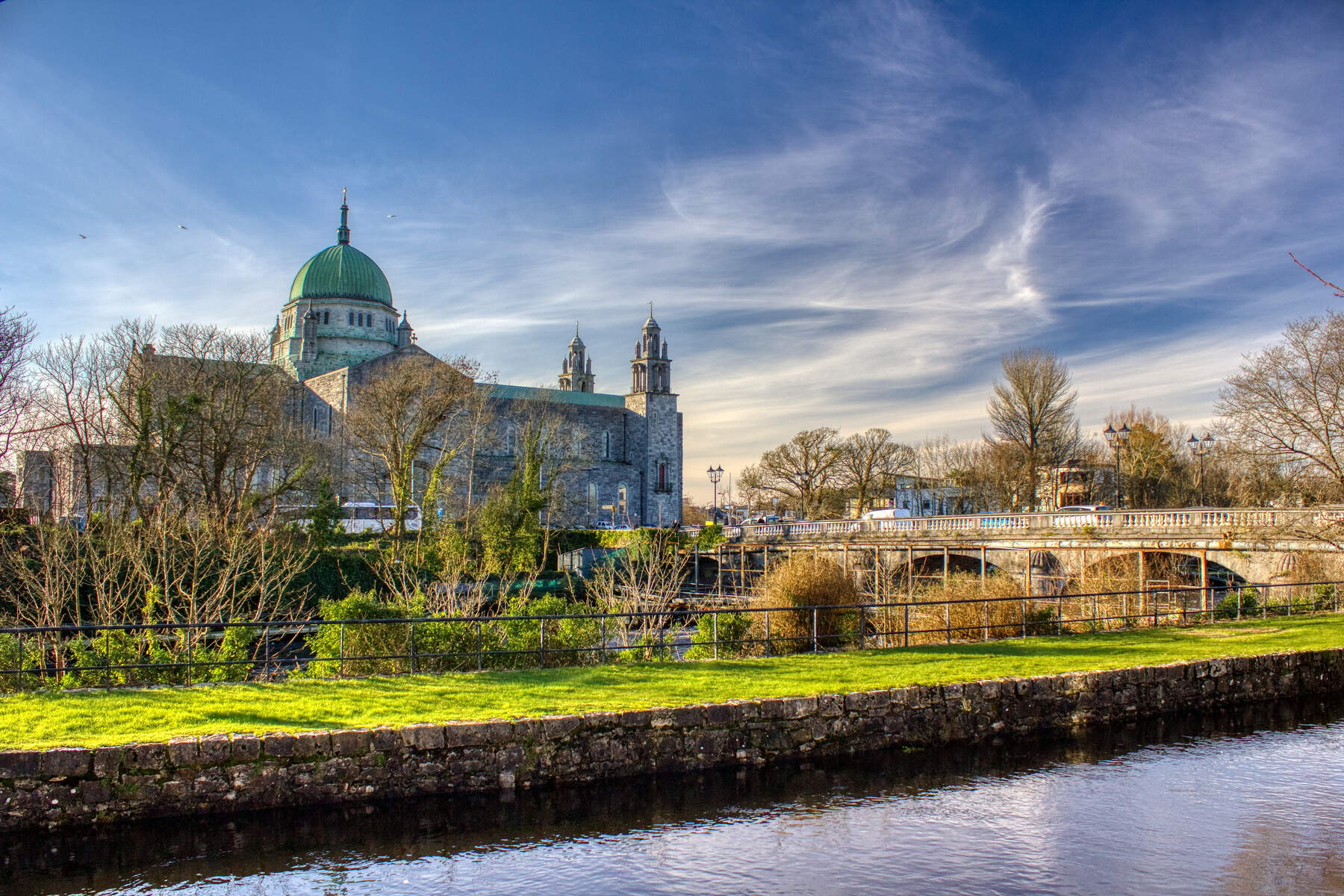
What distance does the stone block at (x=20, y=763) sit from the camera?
775cm

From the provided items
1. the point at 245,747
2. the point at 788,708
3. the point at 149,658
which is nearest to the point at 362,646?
the point at 149,658

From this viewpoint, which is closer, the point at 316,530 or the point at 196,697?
the point at 196,697

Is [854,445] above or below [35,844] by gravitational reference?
above

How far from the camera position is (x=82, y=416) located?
89.7ft

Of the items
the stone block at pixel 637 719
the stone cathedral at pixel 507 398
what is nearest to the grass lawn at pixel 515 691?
the stone block at pixel 637 719

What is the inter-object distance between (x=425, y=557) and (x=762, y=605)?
1466cm

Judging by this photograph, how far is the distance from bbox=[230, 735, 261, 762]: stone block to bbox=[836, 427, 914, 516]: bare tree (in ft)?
202

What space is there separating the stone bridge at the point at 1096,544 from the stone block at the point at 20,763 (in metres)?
14.2

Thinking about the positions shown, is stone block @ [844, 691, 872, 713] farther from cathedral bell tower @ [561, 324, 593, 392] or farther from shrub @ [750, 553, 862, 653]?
cathedral bell tower @ [561, 324, 593, 392]

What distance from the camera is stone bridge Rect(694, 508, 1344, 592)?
956 inches

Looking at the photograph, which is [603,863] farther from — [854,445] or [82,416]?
[854,445]

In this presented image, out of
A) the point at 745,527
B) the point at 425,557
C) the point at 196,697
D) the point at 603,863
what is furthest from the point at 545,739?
the point at 745,527

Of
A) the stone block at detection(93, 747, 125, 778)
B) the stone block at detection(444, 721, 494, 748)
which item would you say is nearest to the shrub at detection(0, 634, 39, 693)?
the stone block at detection(93, 747, 125, 778)

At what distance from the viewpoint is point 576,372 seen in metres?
91.6
